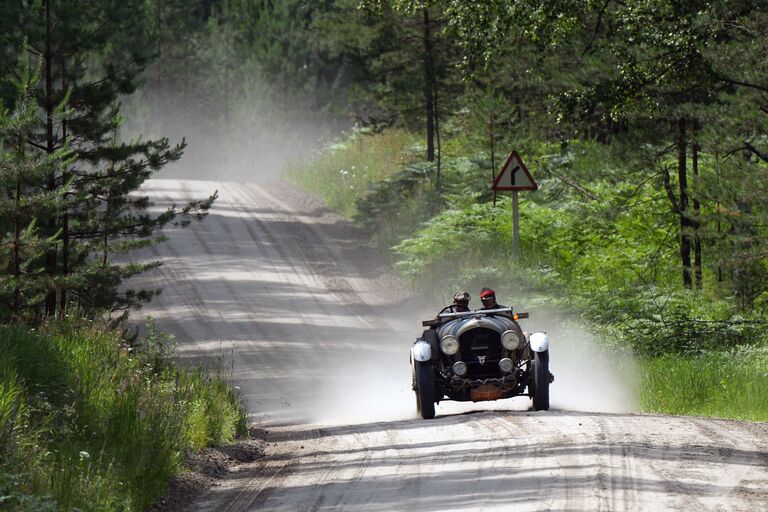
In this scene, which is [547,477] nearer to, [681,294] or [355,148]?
[681,294]

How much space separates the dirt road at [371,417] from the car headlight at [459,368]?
55cm

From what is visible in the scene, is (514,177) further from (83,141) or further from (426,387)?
(426,387)

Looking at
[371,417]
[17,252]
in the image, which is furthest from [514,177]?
[17,252]

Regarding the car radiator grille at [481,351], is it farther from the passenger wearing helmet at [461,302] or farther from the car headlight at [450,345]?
the passenger wearing helmet at [461,302]

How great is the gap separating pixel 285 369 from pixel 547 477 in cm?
1185

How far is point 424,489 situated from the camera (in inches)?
354

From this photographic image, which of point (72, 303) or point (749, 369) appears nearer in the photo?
point (749, 369)

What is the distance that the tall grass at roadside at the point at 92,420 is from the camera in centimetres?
814

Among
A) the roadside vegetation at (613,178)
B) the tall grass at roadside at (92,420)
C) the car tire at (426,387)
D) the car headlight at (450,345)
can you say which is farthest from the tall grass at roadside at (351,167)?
the tall grass at roadside at (92,420)

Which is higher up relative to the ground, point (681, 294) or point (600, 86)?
point (600, 86)

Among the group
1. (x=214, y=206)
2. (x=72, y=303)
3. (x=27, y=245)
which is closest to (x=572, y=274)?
(x=72, y=303)

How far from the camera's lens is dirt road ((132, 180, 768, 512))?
8.73 metres

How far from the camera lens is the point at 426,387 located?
14016 mm

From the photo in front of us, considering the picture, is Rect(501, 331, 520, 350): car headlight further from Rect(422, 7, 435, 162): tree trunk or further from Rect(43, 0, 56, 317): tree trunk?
Rect(422, 7, 435, 162): tree trunk
